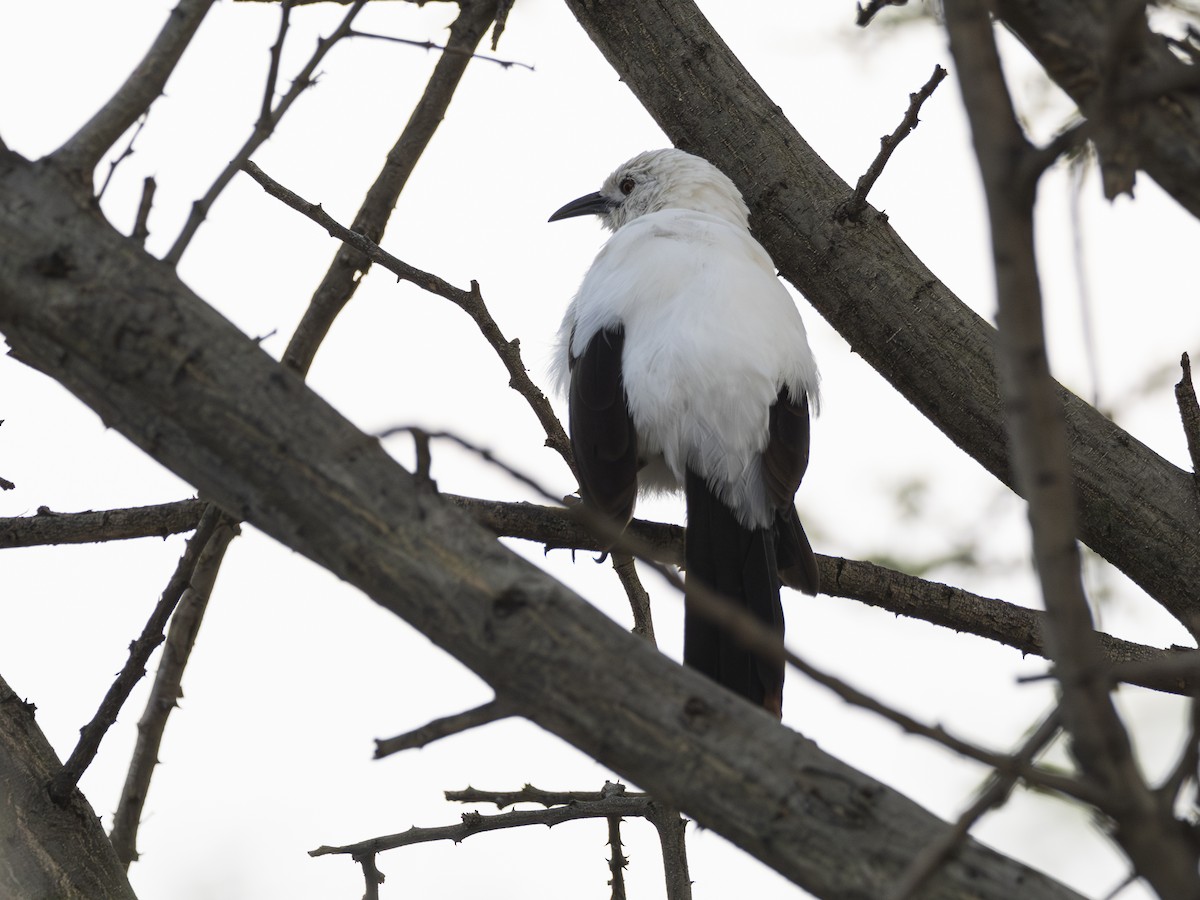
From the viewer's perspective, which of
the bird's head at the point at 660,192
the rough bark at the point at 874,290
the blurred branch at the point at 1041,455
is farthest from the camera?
the bird's head at the point at 660,192

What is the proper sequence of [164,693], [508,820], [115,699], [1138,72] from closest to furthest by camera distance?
[1138,72], [115,699], [508,820], [164,693]

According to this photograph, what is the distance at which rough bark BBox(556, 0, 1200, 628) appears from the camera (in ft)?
11.5

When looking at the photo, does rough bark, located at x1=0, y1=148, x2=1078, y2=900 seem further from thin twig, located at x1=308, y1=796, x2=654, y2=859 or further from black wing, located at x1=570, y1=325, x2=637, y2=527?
black wing, located at x1=570, y1=325, x2=637, y2=527

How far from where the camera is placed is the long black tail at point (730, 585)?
3.34 m

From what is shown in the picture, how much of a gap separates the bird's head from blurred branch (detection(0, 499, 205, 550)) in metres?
1.82

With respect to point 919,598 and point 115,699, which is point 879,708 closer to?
point 115,699

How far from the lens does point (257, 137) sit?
1965mm

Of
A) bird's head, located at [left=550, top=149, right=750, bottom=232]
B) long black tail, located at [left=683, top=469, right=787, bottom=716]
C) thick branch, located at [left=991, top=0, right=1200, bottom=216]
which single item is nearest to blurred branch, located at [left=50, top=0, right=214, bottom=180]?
thick branch, located at [left=991, top=0, right=1200, bottom=216]

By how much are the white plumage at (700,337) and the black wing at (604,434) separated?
39mm

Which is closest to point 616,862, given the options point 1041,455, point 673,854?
point 673,854

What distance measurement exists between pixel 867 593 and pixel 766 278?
1022 mm

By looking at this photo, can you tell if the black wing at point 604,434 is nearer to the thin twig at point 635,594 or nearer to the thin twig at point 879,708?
the thin twig at point 635,594

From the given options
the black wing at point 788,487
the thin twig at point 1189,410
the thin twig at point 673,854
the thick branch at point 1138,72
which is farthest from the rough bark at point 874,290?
the thick branch at point 1138,72

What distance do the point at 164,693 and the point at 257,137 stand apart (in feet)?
6.54
